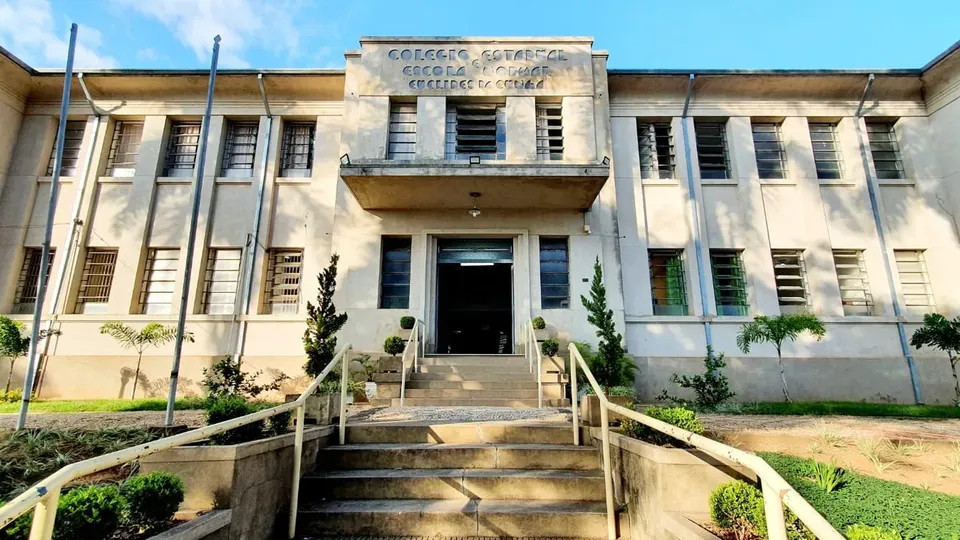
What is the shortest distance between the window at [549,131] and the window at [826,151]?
22.7ft

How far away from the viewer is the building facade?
10250mm

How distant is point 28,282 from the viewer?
10.9 meters

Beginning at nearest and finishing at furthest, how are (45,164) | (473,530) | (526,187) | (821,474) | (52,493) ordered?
(52,493), (821,474), (473,530), (526,187), (45,164)

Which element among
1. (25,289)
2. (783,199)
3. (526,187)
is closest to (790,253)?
(783,199)

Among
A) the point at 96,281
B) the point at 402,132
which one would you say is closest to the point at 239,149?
the point at 402,132

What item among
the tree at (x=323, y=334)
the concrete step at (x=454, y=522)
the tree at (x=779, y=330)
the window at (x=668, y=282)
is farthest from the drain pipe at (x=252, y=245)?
the tree at (x=779, y=330)

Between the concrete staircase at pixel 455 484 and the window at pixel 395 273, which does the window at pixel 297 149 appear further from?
the concrete staircase at pixel 455 484

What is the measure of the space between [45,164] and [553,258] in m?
13.4

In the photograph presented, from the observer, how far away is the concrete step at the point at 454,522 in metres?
3.56

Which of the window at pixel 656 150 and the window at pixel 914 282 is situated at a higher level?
the window at pixel 656 150

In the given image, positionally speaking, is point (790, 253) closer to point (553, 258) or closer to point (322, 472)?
point (553, 258)

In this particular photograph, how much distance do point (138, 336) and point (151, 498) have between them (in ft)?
30.7

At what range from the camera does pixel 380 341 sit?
392 inches

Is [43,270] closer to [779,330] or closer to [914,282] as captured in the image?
[779,330]
